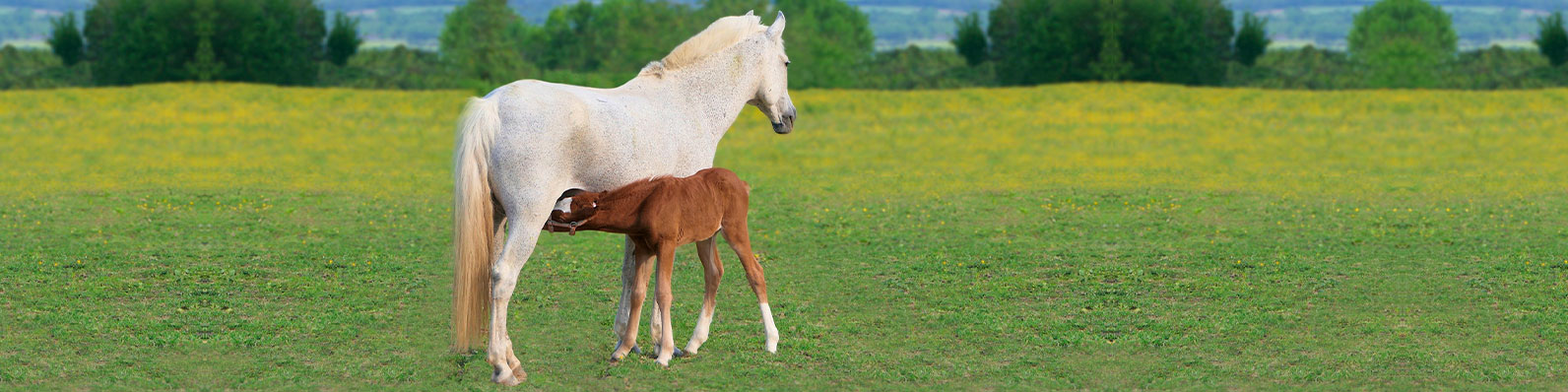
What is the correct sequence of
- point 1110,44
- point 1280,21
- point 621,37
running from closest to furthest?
point 1110,44 → point 621,37 → point 1280,21

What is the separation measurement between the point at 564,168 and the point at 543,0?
16974 centimetres

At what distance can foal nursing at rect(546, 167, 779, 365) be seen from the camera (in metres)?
7.11

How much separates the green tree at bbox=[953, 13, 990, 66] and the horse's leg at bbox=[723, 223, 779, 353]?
20.0 m

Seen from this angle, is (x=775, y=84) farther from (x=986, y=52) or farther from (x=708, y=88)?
(x=986, y=52)

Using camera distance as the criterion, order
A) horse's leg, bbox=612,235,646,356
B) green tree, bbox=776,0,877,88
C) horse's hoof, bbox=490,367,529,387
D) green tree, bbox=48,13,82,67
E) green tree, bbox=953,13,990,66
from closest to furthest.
→ horse's hoof, bbox=490,367,529,387 < horse's leg, bbox=612,235,646,356 < green tree, bbox=953,13,990,66 < green tree, bbox=48,13,82,67 < green tree, bbox=776,0,877,88

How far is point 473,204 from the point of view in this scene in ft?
22.8

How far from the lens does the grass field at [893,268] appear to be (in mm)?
7836

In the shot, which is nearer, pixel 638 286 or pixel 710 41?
pixel 638 286

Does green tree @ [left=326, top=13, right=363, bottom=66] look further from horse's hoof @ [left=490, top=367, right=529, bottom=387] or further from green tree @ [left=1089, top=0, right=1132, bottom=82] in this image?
horse's hoof @ [left=490, top=367, right=529, bottom=387]

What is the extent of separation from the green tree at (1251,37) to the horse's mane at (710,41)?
2423 cm

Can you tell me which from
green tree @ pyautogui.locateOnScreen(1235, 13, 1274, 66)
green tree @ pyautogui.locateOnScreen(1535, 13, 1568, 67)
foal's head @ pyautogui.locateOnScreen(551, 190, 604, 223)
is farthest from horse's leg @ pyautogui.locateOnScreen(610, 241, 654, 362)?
green tree @ pyautogui.locateOnScreen(1535, 13, 1568, 67)

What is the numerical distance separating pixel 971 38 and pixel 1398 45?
30.3ft

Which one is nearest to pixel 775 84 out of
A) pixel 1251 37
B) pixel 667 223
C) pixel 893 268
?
pixel 667 223

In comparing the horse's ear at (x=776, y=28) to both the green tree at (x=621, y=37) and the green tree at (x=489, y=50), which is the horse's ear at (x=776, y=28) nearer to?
the green tree at (x=489, y=50)
